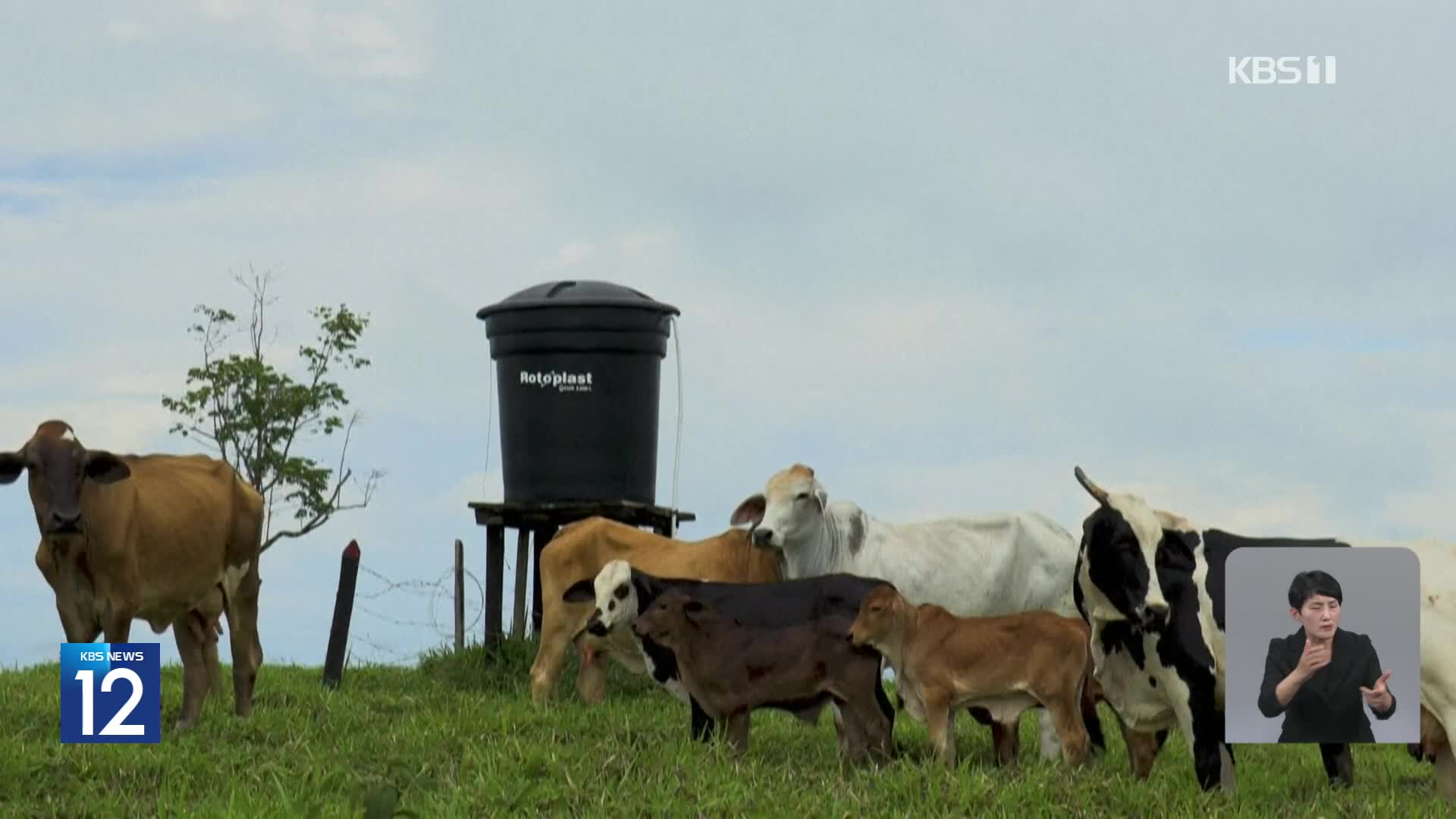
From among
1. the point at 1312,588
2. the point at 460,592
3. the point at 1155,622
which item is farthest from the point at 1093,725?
the point at 460,592

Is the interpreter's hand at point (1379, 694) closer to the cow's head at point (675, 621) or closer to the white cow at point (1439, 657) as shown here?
the white cow at point (1439, 657)

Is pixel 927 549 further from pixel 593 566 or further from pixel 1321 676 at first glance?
pixel 1321 676

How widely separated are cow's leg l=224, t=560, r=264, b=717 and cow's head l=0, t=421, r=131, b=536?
153cm

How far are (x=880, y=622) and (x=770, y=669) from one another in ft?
2.12

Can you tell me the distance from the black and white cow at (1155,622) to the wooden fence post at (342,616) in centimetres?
Result: 729

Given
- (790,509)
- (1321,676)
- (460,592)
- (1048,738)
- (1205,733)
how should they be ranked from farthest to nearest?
1. (460,592)
2. (790,509)
3. (1048,738)
4. (1205,733)
5. (1321,676)

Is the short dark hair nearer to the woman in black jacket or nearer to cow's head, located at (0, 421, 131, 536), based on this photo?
the woman in black jacket

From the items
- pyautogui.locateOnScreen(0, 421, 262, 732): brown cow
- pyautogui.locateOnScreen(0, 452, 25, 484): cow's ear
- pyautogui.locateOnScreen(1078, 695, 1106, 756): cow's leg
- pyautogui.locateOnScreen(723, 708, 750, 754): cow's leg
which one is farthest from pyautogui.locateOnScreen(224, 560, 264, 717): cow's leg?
pyautogui.locateOnScreen(1078, 695, 1106, 756): cow's leg

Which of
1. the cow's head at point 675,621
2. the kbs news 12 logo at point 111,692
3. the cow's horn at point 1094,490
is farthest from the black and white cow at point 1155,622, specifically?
the kbs news 12 logo at point 111,692

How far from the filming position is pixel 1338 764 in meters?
9.20

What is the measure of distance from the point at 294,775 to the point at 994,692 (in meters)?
3.64

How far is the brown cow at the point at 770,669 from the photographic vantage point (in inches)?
349

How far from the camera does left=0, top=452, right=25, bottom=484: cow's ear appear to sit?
10.1 m

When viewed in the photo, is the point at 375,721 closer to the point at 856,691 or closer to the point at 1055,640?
the point at 856,691
